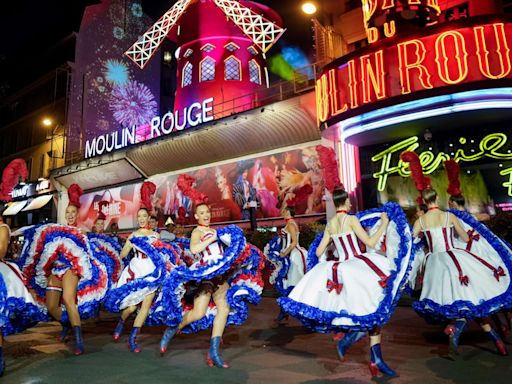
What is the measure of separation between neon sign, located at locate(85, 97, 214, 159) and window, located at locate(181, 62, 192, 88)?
2.69 m

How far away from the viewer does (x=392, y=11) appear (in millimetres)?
14094

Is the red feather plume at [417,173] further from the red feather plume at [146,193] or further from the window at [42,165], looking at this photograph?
the window at [42,165]

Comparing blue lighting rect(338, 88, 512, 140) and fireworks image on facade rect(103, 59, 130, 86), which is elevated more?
fireworks image on facade rect(103, 59, 130, 86)

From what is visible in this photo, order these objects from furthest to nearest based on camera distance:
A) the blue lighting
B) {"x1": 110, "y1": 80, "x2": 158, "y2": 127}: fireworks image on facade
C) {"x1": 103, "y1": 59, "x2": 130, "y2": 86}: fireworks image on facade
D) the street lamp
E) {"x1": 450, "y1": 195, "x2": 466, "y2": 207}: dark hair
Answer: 1. the street lamp
2. {"x1": 110, "y1": 80, "x2": 158, "y2": 127}: fireworks image on facade
3. {"x1": 103, "y1": 59, "x2": 130, "y2": 86}: fireworks image on facade
4. the blue lighting
5. {"x1": 450, "y1": 195, "x2": 466, "y2": 207}: dark hair

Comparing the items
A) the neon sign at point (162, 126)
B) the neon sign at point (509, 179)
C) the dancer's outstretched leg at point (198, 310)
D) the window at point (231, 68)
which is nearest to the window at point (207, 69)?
the window at point (231, 68)

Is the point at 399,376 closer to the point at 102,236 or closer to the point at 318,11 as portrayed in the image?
the point at 102,236

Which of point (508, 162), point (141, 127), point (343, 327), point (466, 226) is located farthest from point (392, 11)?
point (141, 127)

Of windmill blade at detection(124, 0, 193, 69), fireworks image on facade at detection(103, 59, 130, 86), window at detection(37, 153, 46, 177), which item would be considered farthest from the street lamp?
windmill blade at detection(124, 0, 193, 69)

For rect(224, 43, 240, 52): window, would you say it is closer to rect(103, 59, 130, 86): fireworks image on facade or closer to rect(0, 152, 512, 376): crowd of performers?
rect(103, 59, 130, 86): fireworks image on facade

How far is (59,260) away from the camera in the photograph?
581cm

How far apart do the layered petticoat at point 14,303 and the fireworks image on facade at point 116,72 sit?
92.3 ft

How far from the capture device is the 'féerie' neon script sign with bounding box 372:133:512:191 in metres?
14.1

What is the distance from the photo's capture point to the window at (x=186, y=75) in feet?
81.3

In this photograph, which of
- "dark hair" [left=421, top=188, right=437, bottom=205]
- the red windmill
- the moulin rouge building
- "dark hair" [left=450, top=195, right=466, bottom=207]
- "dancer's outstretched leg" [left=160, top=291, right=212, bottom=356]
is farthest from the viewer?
the red windmill
